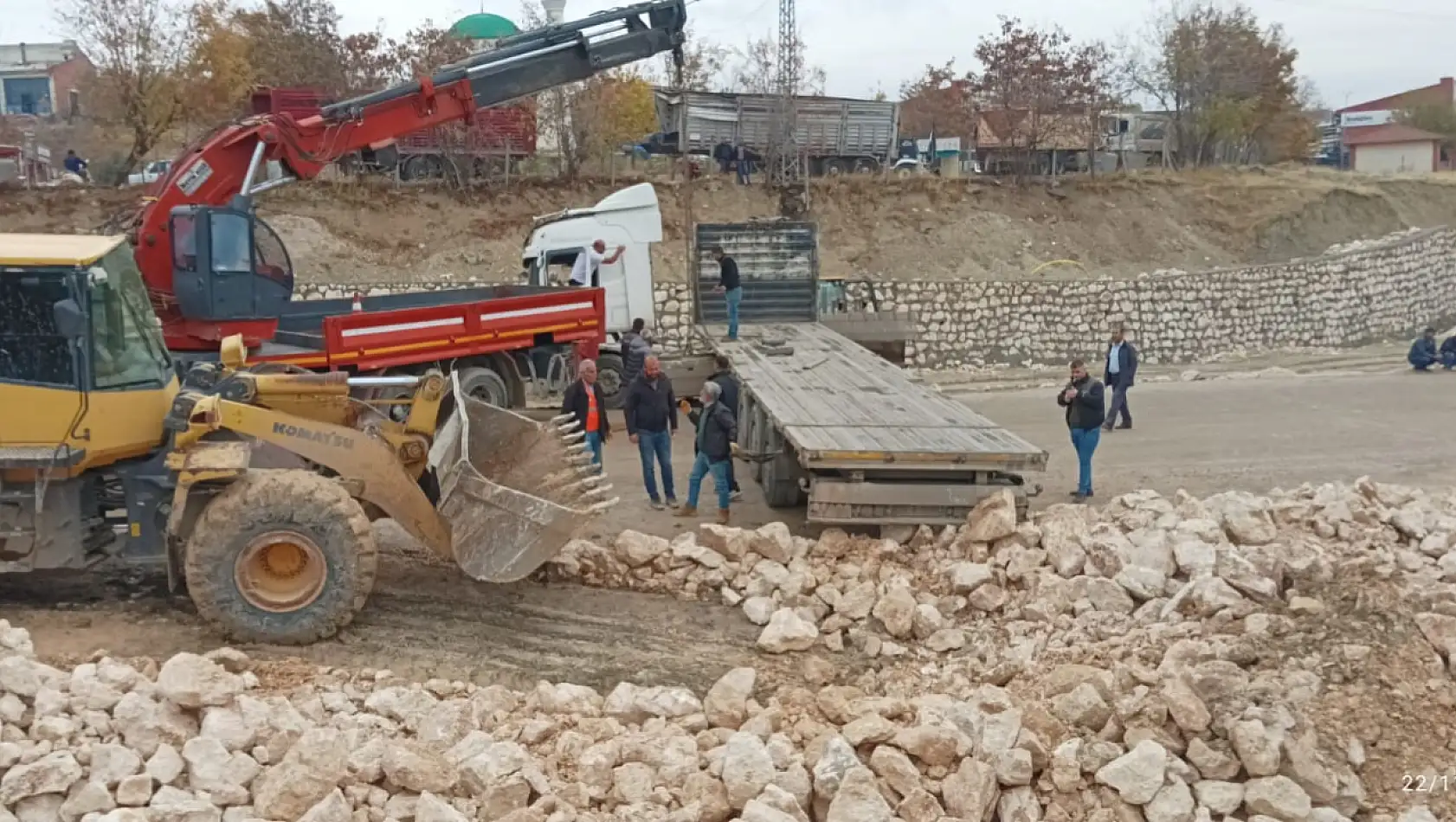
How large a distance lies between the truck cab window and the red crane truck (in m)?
0.01

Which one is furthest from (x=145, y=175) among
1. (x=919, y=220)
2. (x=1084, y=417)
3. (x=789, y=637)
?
(x=789, y=637)

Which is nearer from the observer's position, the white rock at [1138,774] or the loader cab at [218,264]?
the white rock at [1138,774]

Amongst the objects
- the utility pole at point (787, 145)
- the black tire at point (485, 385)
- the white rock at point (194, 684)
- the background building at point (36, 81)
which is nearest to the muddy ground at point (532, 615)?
the white rock at point (194, 684)

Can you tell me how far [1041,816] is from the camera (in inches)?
236

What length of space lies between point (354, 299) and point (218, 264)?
2094mm

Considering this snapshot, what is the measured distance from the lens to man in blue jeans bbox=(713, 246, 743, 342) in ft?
54.0

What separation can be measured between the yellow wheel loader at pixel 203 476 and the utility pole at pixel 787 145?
19067 millimetres

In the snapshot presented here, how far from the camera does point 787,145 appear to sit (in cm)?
2756

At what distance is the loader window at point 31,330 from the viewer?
744 cm

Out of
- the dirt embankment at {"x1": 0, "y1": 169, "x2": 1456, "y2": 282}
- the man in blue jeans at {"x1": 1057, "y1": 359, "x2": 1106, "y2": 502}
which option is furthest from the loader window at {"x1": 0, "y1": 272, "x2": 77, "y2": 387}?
the dirt embankment at {"x1": 0, "y1": 169, "x2": 1456, "y2": 282}

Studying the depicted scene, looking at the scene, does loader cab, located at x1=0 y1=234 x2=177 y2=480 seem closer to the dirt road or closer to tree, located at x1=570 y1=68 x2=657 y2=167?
the dirt road

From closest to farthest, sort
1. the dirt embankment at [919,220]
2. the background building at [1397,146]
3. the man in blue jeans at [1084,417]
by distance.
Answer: the man in blue jeans at [1084,417] < the dirt embankment at [919,220] < the background building at [1397,146]

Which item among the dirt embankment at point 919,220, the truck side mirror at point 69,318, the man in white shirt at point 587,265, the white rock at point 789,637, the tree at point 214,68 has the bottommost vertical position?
the white rock at point 789,637
